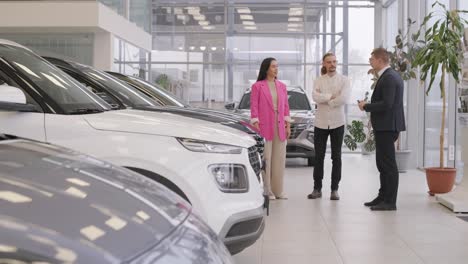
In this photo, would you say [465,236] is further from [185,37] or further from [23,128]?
[185,37]

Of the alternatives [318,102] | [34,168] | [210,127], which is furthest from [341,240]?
[34,168]

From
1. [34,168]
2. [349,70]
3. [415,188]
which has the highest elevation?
[349,70]

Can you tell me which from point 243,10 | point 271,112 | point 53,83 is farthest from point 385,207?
point 243,10

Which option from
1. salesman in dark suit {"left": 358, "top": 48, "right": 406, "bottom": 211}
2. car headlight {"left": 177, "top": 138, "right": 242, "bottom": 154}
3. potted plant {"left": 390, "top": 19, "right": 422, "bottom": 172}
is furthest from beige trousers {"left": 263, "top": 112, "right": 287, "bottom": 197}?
Answer: potted plant {"left": 390, "top": 19, "right": 422, "bottom": 172}

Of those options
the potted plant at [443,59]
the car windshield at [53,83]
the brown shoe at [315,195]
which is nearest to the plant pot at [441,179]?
the potted plant at [443,59]

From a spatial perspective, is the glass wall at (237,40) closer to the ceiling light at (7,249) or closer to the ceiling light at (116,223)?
the ceiling light at (116,223)

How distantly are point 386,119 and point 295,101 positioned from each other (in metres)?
6.23

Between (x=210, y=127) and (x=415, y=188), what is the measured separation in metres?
6.02

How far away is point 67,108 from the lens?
147 inches

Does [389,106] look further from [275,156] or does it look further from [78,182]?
[78,182]

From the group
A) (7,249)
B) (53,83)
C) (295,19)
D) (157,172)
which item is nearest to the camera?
(7,249)

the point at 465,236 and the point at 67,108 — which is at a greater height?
the point at 67,108

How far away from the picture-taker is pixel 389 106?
22.5 ft

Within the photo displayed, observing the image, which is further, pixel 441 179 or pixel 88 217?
pixel 441 179
